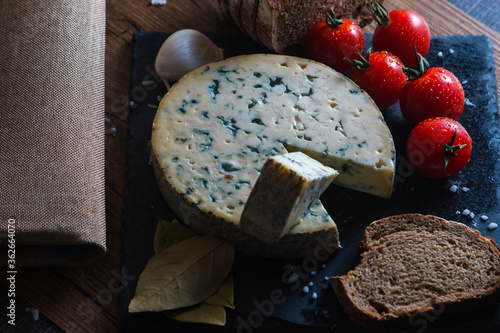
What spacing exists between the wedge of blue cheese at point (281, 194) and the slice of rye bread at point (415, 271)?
15.1 inches

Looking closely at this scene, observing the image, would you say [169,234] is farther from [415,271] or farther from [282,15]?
[282,15]

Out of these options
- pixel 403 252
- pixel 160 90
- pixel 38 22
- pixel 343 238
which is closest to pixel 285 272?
pixel 343 238

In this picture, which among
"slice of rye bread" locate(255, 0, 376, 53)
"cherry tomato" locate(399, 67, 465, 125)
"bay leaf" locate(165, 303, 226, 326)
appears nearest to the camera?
"bay leaf" locate(165, 303, 226, 326)

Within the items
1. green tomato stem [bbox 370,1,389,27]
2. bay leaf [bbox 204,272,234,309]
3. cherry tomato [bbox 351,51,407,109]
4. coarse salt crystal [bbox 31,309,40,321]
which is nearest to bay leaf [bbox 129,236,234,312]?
bay leaf [bbox 204,272,234,309]

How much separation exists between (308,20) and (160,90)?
2.95 feet

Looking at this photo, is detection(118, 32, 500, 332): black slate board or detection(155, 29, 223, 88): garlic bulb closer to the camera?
detection(118, 32, 500, 332): black slate board

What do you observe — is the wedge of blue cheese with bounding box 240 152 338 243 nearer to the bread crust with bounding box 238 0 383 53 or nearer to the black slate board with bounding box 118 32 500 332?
the black slate board with bounding box 118 32 500 332

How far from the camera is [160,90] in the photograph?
327cm

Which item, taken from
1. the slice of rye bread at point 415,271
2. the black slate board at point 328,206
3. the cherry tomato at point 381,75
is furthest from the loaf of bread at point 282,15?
the slice of rye bread at point 415,271

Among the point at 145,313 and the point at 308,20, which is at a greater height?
the point at 308,20

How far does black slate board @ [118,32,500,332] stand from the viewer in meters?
2.55

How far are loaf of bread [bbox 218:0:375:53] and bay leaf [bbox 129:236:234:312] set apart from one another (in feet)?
3.97

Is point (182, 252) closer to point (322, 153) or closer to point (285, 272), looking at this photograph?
point (285, 272)

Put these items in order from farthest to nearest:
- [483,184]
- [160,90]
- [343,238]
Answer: [160,90] < [483,184] < [343,238]
